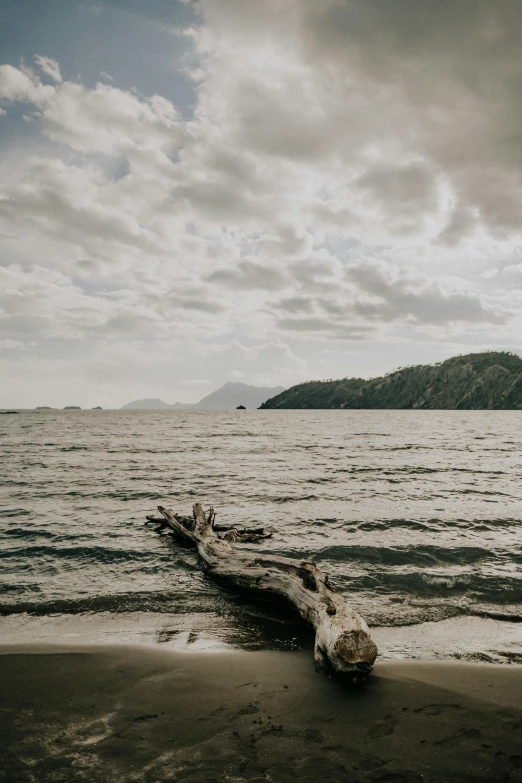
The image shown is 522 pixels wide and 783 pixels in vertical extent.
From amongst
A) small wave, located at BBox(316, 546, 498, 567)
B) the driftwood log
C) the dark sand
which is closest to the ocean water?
small wave, located at BBox(316, 546, 498, 567)

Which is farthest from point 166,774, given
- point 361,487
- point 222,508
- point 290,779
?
point 361,487

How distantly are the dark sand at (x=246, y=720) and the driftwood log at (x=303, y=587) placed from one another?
11.2 inches

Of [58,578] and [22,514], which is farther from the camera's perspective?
[22,514]

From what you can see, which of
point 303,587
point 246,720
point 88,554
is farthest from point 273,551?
point 246,720

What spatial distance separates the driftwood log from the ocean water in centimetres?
39

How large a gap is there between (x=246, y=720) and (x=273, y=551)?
263 inches

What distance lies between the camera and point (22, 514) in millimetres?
14359

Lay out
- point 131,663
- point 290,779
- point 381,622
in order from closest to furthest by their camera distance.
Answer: point 290,779, point 131,663, point 381,622

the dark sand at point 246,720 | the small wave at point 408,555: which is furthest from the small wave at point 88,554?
the dark sand at point 246,720

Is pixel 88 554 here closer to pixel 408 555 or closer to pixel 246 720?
pixel 246 720

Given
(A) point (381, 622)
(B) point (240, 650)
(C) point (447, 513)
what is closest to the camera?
(B) point (240, 650)

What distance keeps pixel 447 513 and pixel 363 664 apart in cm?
1066

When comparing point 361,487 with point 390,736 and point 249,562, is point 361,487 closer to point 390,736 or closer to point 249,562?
point 249,562

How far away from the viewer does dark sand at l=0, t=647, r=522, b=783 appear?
12.0 ft
